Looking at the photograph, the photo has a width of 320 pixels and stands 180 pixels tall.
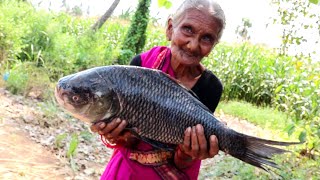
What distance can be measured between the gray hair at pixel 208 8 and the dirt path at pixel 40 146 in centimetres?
319

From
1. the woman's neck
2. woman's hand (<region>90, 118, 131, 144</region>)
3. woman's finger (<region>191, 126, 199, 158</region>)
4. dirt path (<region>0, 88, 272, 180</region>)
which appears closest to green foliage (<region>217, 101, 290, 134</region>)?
dirt path (<region>0, 88, 272, 180</region>)

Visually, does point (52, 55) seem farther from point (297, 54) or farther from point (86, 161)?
point (297, 54)

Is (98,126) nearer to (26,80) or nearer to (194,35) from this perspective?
(194,35)

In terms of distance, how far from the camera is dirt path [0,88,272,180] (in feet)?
14.6

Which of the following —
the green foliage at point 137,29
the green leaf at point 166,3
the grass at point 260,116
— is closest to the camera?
the green leaf at point 166,3

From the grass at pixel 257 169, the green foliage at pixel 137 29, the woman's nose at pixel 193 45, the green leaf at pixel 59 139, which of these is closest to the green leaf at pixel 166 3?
the woman's nose at pixel 193 45

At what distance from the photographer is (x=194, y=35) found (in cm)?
156

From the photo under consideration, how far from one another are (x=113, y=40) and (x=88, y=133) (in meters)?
7.33

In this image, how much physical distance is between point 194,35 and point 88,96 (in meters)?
0.47

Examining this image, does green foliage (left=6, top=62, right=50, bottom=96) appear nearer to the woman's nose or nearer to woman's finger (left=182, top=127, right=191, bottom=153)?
the woman's nose

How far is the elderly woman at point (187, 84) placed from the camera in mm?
1478

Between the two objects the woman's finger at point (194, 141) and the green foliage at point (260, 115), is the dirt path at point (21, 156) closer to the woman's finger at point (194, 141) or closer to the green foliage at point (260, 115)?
the woman's finger at point (194, 141)

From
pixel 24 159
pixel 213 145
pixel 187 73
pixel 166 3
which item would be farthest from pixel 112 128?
pixel 24 159

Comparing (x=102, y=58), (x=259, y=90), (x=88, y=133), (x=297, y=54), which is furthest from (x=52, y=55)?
(x=259, y=90)
